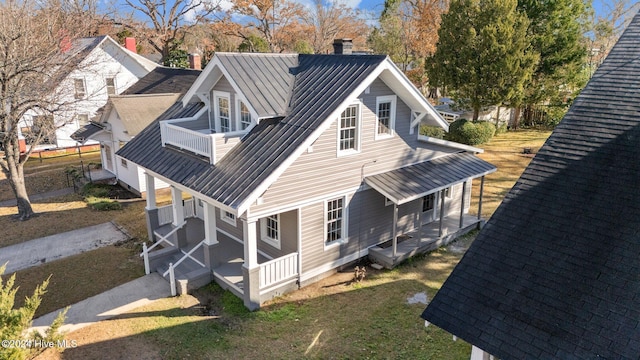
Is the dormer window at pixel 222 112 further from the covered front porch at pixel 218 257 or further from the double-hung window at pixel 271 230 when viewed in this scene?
the double-hung window at pixel 271 230

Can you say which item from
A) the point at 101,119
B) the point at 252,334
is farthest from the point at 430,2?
the point at 252,334

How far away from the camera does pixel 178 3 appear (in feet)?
143

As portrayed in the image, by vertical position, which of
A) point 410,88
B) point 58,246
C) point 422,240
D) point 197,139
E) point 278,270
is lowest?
point 58,246

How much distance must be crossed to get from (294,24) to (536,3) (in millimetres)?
23899

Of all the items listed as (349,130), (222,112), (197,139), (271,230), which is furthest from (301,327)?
(222,112)

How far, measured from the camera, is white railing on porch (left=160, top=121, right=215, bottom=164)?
12195 millimetres

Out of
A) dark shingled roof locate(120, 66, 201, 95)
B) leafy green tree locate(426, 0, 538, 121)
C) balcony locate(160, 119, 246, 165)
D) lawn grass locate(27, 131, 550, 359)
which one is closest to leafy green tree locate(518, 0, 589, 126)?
leafy green tree locate(426, 0, 538, 121)

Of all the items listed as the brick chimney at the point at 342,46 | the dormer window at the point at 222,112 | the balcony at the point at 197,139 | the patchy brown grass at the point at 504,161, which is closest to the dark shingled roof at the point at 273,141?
the balcony at the point at 197,139

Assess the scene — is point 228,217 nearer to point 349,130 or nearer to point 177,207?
point 177,207

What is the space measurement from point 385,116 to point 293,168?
13.3 feet

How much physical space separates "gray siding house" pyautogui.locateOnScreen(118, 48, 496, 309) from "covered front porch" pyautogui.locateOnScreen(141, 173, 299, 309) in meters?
0.04

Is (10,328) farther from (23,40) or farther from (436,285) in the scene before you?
(23,40)

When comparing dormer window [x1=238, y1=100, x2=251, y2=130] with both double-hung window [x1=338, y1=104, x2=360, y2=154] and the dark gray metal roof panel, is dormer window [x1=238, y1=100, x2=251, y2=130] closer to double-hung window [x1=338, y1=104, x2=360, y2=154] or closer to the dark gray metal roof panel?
the dark gray metal roof panel

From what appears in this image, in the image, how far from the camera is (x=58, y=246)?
16031mm
